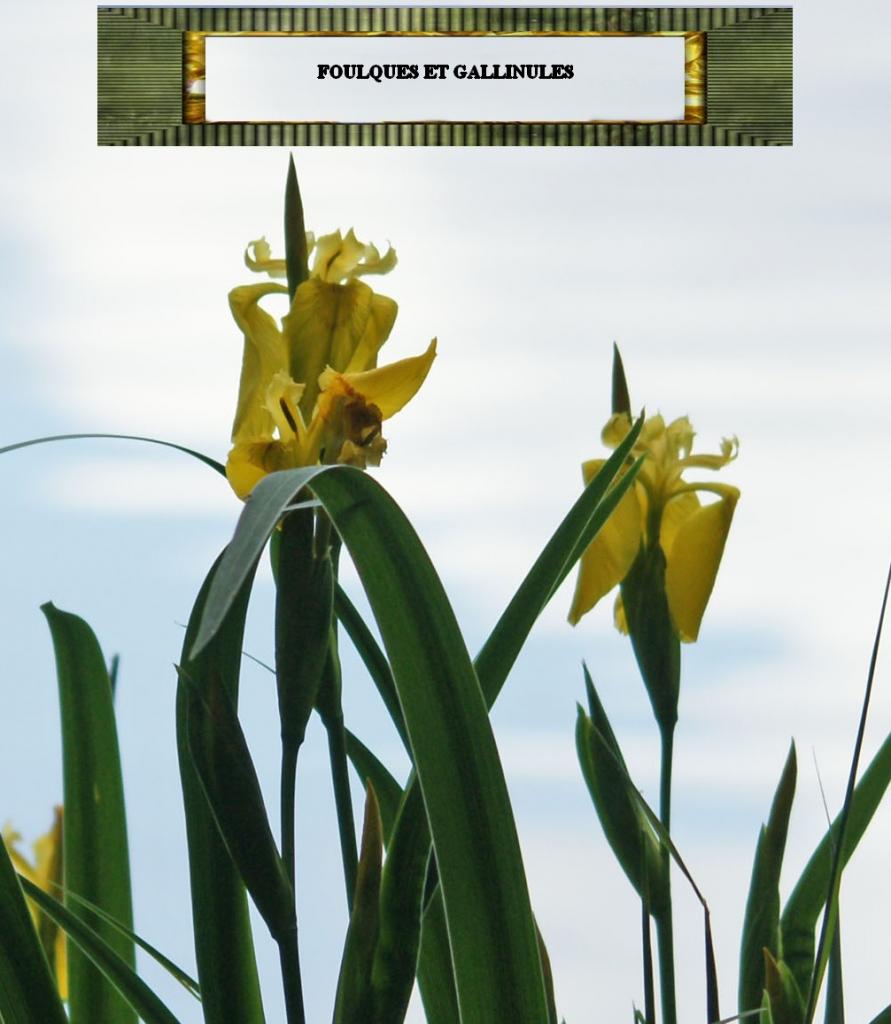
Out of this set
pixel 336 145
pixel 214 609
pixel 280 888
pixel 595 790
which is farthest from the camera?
pixel 336 145

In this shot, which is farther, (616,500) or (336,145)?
(336,145)

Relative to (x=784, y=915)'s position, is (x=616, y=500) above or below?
above

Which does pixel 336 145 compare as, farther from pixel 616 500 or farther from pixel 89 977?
pixel 89 977

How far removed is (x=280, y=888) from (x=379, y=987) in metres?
0.05

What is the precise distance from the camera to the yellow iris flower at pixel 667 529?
497 mm

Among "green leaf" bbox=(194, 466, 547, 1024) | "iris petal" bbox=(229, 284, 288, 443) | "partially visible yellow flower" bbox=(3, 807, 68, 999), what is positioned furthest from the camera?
"partially visible yellow flower" bbox=(3, 807, 68, 999)

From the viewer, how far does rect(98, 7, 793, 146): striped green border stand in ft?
2.08

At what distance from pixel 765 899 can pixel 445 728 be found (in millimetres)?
222

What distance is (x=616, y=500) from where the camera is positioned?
1.38 feet

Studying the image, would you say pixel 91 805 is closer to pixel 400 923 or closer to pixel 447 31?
pixel 400 923

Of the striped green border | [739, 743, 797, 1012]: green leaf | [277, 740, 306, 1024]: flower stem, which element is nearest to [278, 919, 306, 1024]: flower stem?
[277, 740, 306, 1024]: flower stem

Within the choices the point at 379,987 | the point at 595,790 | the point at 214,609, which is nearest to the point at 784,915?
the point at 595,790

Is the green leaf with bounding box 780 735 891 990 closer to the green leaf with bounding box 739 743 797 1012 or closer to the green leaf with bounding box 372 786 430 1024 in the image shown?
the green leaf with bounding box 739 743 797 1012

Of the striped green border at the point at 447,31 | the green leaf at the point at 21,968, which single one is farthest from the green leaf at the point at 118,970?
the striped green border at the point at 447,31
